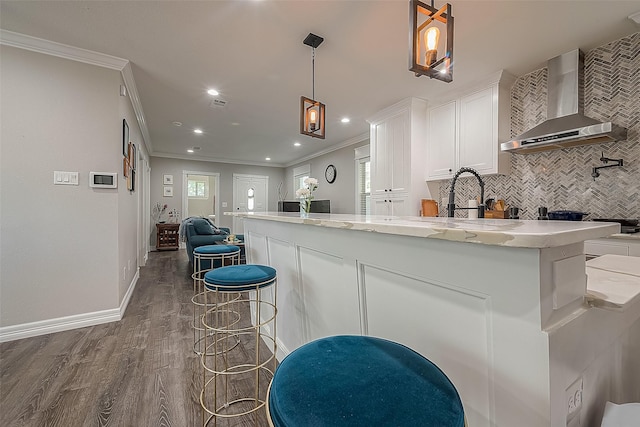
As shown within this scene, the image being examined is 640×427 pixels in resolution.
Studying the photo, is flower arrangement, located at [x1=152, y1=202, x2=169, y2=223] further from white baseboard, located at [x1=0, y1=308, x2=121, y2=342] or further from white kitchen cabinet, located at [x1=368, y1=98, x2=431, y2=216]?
white kitchen cabinet, located at [x1=368, y1=98, x2=431, y2=216]

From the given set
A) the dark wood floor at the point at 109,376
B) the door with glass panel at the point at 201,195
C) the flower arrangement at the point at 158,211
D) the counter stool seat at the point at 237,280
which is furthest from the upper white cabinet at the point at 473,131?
the door with glass panel at the point at 201,195

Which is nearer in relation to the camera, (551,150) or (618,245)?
(618,245)

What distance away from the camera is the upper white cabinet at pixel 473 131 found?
3037 mm

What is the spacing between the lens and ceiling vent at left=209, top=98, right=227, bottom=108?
12.2 ft

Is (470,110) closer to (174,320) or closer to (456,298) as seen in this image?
(456,298)

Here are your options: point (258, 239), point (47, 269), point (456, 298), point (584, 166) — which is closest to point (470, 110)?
point (584, 166)

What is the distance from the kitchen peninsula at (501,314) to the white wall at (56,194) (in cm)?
268

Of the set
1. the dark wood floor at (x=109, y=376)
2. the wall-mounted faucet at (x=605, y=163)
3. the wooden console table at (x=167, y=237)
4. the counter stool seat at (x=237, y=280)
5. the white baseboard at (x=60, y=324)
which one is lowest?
the dark wood floor at (x=109, y=376)

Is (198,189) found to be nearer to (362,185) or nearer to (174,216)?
(174,216)

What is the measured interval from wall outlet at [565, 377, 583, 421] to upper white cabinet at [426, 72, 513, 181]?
283 centimetres

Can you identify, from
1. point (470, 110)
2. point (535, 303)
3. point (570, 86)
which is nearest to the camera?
point (535, 303)

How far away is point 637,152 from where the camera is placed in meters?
2.31

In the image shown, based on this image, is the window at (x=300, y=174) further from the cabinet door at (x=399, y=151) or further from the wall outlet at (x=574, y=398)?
the wall outlet at (x=574, y=398)

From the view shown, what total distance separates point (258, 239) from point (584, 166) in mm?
3163
